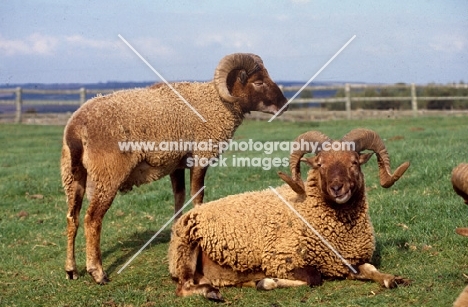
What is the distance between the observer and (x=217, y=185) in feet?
45.0

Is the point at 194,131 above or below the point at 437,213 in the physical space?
above

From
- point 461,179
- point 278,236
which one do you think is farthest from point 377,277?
point 461,179

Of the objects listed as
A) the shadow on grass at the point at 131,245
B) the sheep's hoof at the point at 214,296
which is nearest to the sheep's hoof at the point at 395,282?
the sheep's hoof at the point at 214,296

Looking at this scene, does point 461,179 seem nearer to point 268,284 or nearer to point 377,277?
point 377,277

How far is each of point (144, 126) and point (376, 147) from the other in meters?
3.15

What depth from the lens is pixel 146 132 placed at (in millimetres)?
9141

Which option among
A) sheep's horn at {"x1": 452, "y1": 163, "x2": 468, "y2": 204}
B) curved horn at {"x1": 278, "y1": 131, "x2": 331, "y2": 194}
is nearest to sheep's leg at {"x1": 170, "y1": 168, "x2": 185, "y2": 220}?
curved horn at {"x1": 278, "y1": 131, "x2": 331, "y2": 194}

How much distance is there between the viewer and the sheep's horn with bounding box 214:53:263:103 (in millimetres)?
10312

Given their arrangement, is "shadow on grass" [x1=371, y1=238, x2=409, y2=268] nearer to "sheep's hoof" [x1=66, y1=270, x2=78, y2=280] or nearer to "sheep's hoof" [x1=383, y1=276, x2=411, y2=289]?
"sheep's hoof" [x1=383, y1=276, x2=411, y2=289]

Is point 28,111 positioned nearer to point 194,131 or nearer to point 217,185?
point 217,185

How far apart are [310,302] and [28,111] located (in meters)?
33.8

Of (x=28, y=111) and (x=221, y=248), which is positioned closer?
(x=221, y=248)

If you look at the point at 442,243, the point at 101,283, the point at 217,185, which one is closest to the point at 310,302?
the point at 442,243

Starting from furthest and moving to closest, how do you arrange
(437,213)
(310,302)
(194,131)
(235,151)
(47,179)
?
(235,151) → (47,179) → (194,131) → (437,213) → (310,302)
